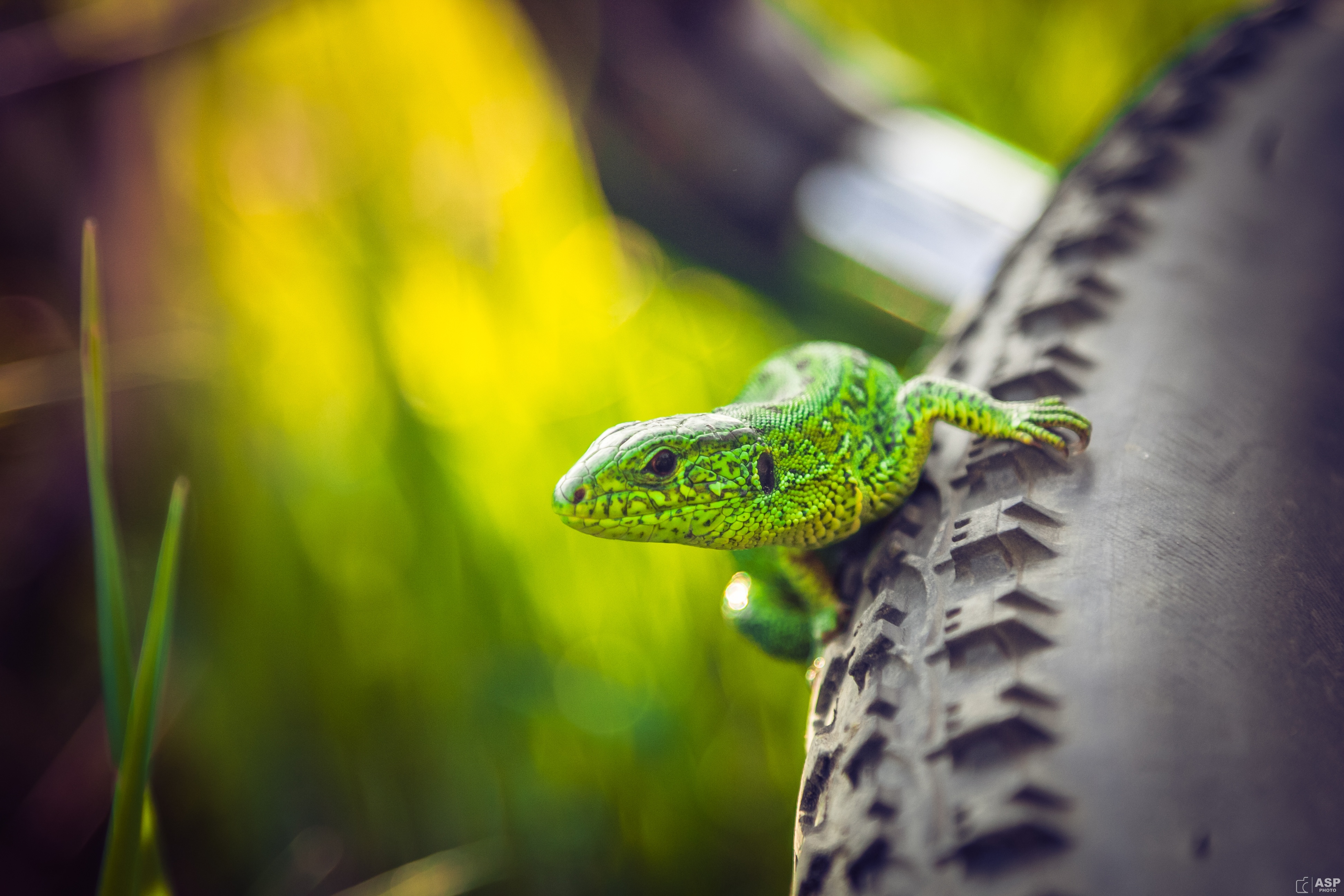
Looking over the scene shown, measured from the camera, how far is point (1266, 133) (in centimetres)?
178

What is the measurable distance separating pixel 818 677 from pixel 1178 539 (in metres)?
0.59

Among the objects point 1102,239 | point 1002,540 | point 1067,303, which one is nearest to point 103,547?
point 1002,540

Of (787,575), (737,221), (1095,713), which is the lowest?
(1095,713)

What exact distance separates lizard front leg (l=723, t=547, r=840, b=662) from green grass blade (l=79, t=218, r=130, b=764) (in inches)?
44.9

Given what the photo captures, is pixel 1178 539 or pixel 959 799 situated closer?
pixel 959 799

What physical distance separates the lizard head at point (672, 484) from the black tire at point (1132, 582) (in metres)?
0.26

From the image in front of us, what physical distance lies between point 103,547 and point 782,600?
1.28m

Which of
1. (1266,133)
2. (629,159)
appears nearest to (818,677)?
(1266,133)

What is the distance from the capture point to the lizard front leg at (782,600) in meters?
1.57

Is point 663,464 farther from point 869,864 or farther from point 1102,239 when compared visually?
point 1102,239

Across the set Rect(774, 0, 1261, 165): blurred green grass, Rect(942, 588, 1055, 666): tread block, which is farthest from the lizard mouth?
Rect(774, 0, 1261, 165): blurred green grass

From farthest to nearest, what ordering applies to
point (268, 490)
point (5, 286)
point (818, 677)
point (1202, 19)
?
point (1202, 19), point (5, 286), point (268, 490), point (818, 677)

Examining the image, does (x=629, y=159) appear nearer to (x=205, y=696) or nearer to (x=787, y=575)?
(x=787, y=575)

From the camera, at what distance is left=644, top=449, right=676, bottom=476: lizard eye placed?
1.39m
